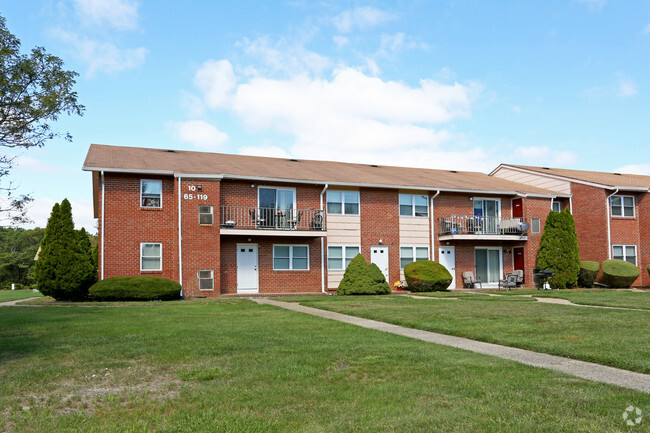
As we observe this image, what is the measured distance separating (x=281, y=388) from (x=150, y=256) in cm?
1733

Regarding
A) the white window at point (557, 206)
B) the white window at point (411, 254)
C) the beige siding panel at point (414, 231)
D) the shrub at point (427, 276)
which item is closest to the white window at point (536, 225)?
the white window at point (557, 206)

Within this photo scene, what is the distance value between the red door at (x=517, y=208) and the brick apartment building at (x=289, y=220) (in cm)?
6

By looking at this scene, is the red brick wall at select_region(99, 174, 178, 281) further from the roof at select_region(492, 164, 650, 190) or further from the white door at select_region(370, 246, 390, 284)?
the roof at select_region(492, 164, 650, 190)

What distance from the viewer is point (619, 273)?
2653 centimetres

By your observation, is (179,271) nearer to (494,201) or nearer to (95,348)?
(95,348)

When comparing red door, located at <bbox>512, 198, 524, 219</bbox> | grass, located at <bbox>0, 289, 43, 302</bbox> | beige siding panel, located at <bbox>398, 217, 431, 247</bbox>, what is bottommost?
grass, located at <bbox>0, 289, 43, 302</bbox>

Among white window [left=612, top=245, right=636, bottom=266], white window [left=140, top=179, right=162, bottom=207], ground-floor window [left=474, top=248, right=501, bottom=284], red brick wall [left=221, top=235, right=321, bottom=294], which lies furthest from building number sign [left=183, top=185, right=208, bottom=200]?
white window [left=612, top=245, right=636, bottom=266]

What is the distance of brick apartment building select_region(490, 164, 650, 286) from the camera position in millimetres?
28391

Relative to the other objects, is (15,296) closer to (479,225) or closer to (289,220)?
(289,220)

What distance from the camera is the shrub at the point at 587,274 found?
27016mm

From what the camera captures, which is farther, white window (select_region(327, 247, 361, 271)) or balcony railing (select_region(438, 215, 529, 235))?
balcony railing (select_region(438, 215, 529, 235))

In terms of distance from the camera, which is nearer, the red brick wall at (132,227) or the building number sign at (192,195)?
the red brick wall at (132,227)

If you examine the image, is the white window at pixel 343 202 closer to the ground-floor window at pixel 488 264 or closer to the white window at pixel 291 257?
the white window at pixel 291 257

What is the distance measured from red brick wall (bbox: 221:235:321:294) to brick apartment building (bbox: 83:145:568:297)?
0.15ft
